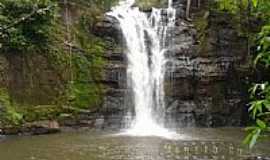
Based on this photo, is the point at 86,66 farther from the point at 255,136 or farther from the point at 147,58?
the point at 255,136

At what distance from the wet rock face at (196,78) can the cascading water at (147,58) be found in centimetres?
32

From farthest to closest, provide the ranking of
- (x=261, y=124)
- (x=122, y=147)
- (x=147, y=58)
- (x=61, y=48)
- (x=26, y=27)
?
(x=147, y=58) → (x=61, y=48) → (x=26, y=27) → (x=122, y=147) → (x=261, y=124)

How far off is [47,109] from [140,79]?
4.53m

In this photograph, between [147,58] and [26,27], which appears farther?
[147,58]

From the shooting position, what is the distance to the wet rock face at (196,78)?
18.4 meters

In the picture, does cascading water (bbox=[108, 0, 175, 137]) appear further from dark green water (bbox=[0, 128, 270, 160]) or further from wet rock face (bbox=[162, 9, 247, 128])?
dark green water (bbox=[0, 128, 270, 160])

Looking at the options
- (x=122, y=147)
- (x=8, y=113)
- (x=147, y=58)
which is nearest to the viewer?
(x=122, y=147)

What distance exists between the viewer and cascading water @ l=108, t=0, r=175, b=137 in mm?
18531

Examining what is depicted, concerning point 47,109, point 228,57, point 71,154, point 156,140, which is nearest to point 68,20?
point 47,109

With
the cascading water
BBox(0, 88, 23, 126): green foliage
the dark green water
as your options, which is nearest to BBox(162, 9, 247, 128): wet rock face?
the cascading water

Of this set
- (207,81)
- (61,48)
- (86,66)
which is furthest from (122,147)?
(207,81)

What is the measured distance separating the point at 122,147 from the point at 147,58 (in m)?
8.43

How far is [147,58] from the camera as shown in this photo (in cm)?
1952

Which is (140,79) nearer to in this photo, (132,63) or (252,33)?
(132,63)
